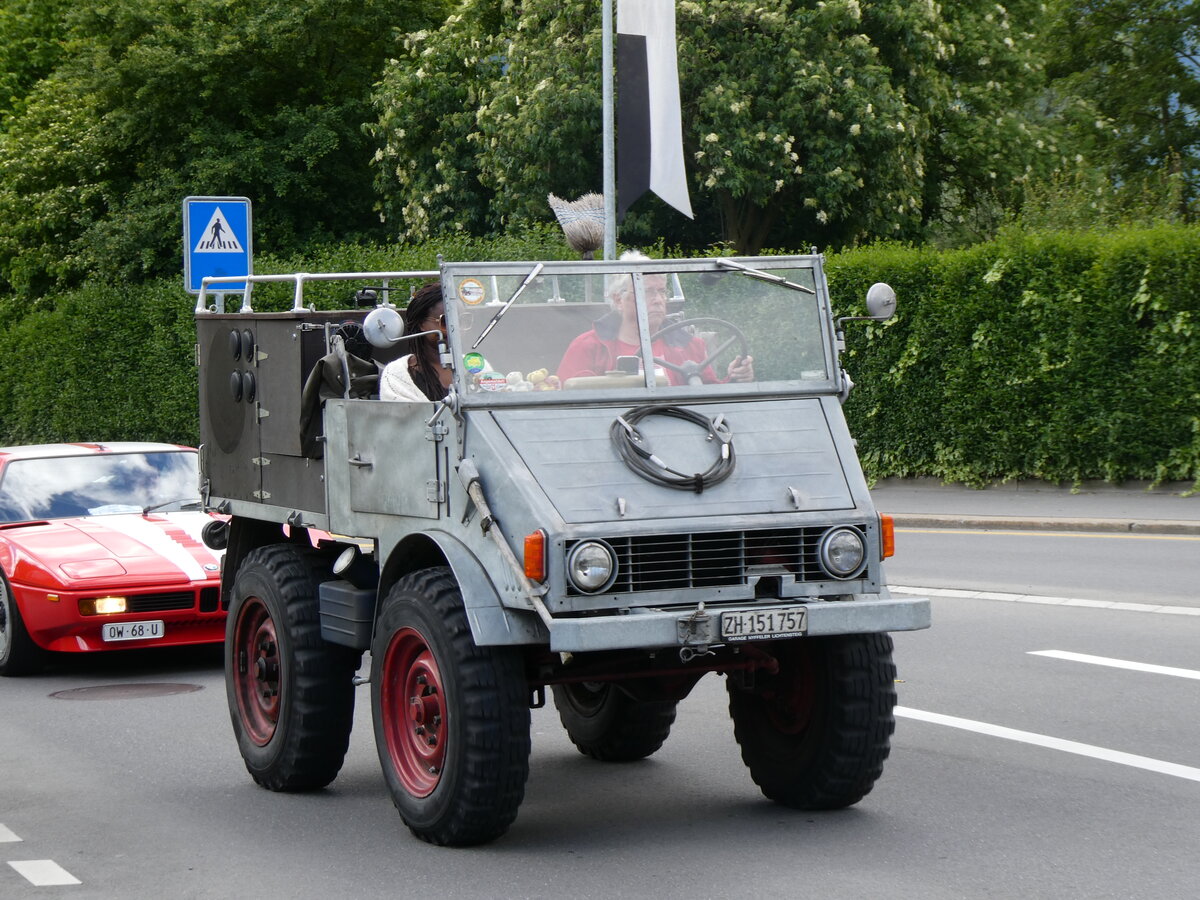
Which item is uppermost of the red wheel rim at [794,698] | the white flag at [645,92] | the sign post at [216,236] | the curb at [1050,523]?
the white flag at [645,92]

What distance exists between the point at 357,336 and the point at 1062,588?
7.61 m

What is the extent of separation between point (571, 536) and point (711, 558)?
0.55 m

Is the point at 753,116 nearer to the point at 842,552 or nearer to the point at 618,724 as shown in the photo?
the point at 618,724

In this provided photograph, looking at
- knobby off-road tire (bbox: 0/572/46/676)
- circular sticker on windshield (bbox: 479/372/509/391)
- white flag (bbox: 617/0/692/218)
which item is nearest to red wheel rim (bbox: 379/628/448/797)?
circular sticker on windshield (bbox: 479/372/509/391)

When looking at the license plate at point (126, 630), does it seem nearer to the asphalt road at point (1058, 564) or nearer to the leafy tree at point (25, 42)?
the asphalt road at point (1058, 564)

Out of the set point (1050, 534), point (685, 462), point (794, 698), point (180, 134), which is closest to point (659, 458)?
point (685, 462)

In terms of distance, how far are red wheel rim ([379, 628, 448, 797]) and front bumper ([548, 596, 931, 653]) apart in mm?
721

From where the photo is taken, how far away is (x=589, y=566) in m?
6.06

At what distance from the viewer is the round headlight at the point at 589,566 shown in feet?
19.8

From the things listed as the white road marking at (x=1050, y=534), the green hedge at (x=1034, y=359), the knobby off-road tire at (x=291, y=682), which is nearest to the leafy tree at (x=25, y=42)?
the green hedge at (x=1034, y=359)

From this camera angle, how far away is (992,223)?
36.8m

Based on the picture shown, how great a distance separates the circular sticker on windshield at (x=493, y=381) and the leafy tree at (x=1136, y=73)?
40.5 meters

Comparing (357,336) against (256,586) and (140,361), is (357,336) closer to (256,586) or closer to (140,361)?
(256,586)

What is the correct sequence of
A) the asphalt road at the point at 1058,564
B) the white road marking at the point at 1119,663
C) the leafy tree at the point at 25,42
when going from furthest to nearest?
the leafy tree at the point at 25,42, the asphalt road at the point at 1058,564, the white road marking at the point at 1119,663
